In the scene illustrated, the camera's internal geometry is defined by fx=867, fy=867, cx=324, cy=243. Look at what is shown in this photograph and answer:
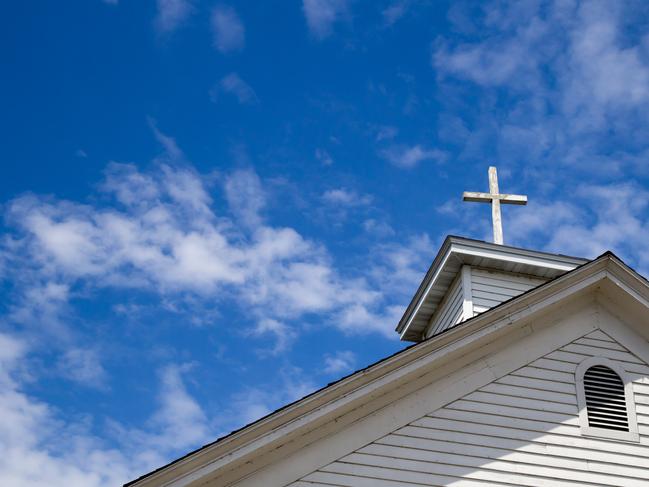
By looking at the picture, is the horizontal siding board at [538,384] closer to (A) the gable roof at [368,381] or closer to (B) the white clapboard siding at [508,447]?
(B) the white clapboard siding at [508,447]

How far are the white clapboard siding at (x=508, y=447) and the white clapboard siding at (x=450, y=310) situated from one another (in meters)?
5.66

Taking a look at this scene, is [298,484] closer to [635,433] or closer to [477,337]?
[477,337]

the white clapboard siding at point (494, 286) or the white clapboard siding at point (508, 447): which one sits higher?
the white clapboard siding at point (494, 286)

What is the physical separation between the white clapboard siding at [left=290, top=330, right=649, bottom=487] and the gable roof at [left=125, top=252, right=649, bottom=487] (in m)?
0.58

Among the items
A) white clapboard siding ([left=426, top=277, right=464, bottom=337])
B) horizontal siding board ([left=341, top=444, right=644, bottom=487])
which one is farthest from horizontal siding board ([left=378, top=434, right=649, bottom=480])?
white clapboard siding ([left=426, top=277, right=464, bottom=337])

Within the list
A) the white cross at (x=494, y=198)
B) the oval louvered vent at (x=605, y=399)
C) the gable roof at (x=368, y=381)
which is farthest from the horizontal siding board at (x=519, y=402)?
the white cross at (x=494, y=198)

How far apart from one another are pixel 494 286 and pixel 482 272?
0.36 metres

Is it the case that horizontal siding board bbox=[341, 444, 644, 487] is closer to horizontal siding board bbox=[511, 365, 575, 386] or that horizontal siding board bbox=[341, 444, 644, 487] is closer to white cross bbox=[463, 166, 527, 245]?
horizontal siding board bbox=[511, 365, 575, 386]

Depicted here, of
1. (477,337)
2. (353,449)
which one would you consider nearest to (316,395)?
(353,449)

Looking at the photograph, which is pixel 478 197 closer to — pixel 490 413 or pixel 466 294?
pixel 466 294

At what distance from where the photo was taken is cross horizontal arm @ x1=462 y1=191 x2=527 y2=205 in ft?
62.9

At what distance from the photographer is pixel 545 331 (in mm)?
11555

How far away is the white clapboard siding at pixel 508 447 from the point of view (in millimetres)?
10156

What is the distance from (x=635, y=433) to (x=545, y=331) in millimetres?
1684
